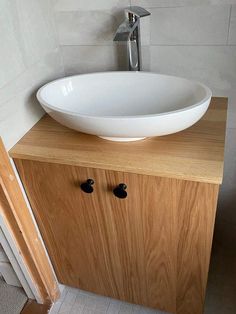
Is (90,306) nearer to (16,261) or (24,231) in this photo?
(16,261)

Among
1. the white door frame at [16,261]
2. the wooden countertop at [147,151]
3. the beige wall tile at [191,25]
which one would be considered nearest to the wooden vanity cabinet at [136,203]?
the wooden countertop at [147,151]

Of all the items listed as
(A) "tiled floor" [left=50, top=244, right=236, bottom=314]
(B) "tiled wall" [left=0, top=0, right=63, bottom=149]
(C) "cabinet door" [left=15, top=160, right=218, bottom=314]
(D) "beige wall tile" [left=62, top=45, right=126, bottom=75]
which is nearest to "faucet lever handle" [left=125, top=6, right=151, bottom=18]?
(D) "beige wall tile" [left=62, top=45, right=126, bottom=75]

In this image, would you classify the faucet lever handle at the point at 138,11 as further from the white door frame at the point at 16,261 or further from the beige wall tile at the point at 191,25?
the white door frame at the point at 16,261

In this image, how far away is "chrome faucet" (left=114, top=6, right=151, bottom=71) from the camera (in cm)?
87

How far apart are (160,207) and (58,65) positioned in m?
0.69

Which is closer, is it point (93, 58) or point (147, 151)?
point (147, 151)

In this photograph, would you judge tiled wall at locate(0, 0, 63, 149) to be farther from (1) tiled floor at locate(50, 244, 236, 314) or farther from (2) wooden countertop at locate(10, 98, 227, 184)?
(1) tiled floor at locate(50, 244, 236, 314)

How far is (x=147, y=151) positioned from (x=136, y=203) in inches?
6.3

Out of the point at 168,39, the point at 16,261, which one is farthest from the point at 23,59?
the point at 16,261

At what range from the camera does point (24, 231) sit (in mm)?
1053

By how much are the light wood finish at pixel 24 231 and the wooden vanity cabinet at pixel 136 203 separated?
37 mm

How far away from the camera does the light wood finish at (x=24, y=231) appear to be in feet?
3.05

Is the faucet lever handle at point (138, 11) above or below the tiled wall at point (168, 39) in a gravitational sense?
above

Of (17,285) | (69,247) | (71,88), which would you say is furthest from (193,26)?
(17,285)
